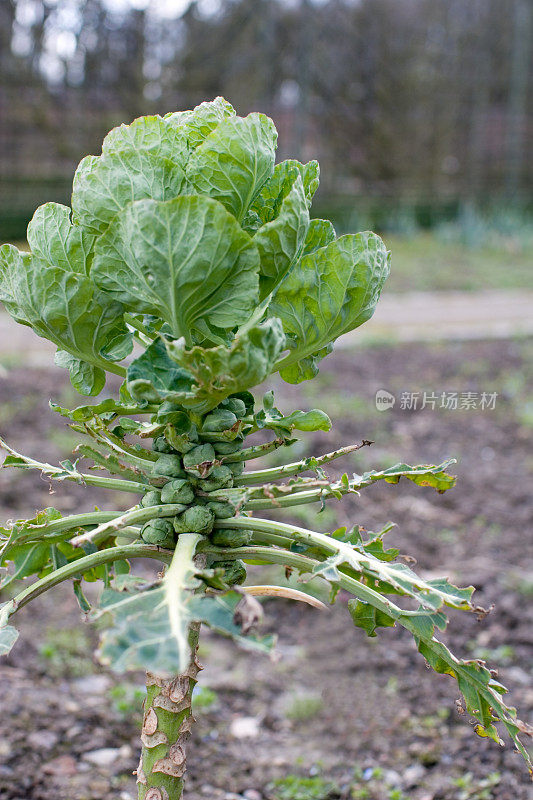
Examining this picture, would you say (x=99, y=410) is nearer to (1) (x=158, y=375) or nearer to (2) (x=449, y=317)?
(1) (x=158, y=375)

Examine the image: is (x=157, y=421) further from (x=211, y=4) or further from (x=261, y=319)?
(x=211, y=4)

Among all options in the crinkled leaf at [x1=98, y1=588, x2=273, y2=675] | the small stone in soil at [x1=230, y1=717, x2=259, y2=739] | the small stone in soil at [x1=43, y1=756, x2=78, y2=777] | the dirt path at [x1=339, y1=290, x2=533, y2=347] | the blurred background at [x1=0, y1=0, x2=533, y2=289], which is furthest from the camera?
the blurred background at [x1=0, y1=0, x2=533, y2=289]

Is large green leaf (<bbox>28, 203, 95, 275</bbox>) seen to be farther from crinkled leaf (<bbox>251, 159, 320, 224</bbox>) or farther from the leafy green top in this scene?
crinkled leaf (<bbox>251, 159, 320, 224</bbox>)

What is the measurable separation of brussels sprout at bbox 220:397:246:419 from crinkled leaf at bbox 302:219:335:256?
224 mm

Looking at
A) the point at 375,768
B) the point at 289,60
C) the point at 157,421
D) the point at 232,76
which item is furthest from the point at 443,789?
the point at 289,60

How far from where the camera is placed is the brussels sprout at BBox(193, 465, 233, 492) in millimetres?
1028

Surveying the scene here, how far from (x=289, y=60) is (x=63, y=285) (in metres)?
13.9

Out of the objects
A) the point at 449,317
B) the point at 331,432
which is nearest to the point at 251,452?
the point at 331,432

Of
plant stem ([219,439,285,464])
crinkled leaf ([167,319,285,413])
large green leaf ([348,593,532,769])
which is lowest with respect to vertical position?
large green leaf ([348,593,532,769])

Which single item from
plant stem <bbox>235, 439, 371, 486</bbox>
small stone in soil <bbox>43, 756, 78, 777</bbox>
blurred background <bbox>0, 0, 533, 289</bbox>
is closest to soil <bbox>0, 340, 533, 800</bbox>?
small stone in soil <bbox>43, 756, 78, 777</bbox>

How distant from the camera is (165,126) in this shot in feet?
3.15

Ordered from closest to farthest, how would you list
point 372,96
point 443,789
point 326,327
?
point 326,327 < point 443,789 < point 372,96

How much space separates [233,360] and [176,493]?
0.22 m

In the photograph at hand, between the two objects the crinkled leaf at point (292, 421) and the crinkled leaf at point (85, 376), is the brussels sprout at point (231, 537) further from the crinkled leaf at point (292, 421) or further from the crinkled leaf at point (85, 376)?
the crinkled leaf at point (85, 376)
